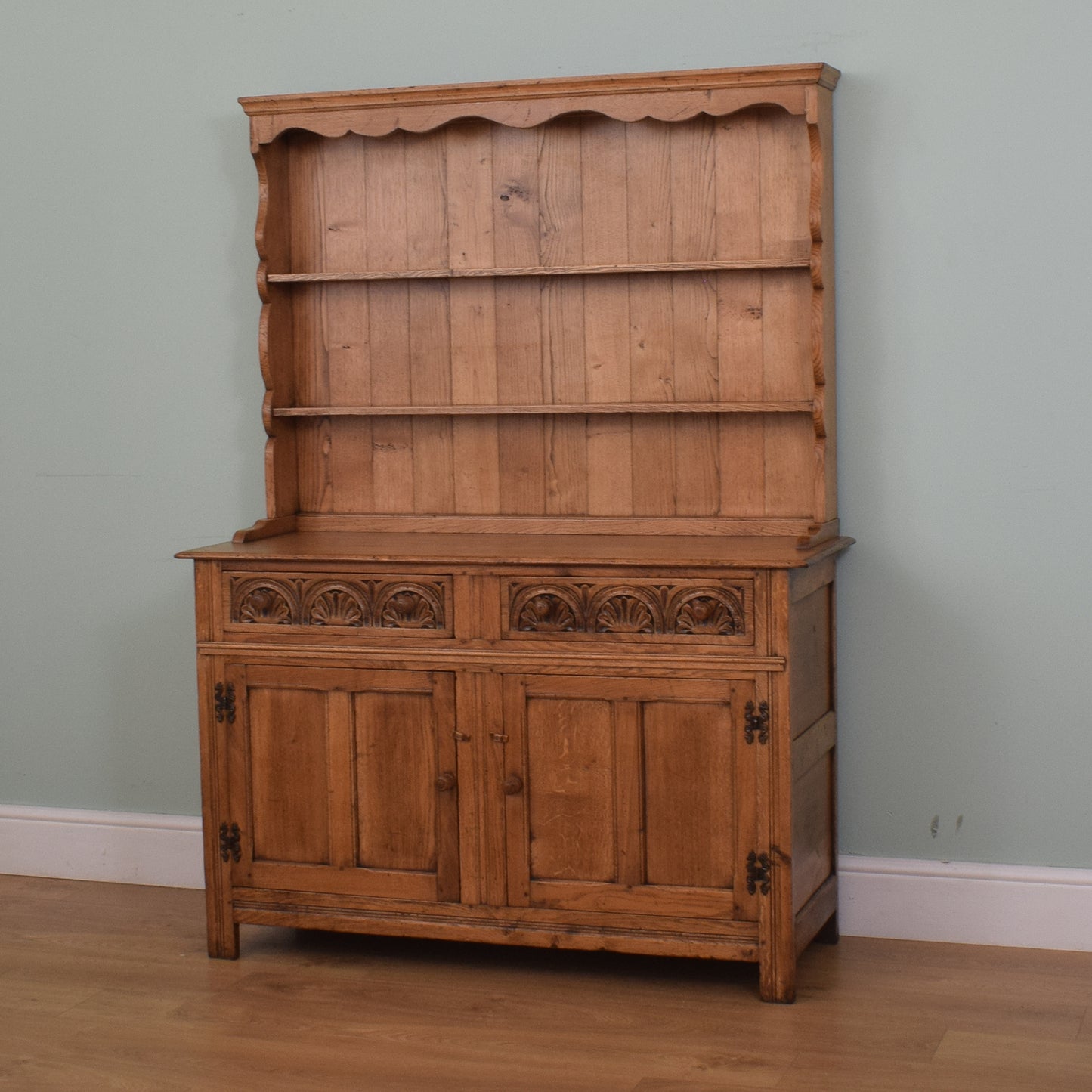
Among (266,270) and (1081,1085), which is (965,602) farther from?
(266,270)

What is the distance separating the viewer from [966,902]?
12.3ft

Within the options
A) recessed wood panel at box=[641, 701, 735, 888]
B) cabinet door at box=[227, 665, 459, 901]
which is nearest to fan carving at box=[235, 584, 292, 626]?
cabinet door at box=[227, 665, 459, 901]

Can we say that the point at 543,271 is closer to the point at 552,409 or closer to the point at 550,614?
the point at 552,409

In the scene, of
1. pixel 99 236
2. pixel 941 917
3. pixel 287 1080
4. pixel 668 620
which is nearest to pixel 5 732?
pixel 99 236

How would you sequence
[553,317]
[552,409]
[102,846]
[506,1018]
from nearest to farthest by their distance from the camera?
[506,1018] → [552,409] → [553,317] → [102,846]

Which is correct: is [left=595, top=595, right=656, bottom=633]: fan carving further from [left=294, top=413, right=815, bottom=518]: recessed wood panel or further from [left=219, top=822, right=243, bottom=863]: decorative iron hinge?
[left=219, top=822, right=243, bottom=863]: decorative iron hinge

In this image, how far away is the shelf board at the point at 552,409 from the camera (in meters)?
3.68

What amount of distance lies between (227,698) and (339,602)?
1.21 feet

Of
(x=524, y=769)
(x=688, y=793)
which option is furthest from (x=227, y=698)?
(x=688, y=793)

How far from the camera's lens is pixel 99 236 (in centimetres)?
426

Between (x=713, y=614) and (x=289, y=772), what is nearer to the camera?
(x=713, y=614)

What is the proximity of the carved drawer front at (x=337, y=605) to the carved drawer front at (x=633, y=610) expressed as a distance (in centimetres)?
19

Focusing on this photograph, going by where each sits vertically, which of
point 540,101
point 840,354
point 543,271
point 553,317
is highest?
point 540,101

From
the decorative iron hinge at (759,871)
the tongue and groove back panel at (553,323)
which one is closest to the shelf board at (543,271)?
the tongue and groove back panel at (553,323)
